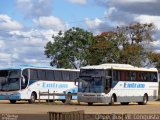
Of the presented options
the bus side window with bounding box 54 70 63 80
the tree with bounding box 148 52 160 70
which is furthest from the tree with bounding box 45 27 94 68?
the bus side window with bounding box 54 70 63 80

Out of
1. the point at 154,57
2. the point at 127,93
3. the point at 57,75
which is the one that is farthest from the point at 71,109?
the point at 154,57

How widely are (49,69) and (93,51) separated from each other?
32466 mm

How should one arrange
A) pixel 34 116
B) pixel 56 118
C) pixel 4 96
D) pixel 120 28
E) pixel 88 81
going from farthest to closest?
pixel 120 28 → pixel 4 96 → pixel 88 81 → pixel 34 116 → pixel 56 118

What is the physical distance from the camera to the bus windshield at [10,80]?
4366 centimetres

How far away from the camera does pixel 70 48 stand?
252ft

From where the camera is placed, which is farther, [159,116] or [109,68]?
[109,68]

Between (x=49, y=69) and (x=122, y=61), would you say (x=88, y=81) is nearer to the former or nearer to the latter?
(x=49, y=69)

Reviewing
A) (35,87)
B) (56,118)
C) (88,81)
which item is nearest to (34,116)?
(56,118)

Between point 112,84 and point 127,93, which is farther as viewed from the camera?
point 127,93

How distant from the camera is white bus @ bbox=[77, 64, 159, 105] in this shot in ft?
132

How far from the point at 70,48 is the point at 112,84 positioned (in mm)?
36299

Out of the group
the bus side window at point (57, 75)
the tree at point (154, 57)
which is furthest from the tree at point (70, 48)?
the bus side window at point (57, 75)

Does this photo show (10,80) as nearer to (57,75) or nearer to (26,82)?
(26,82)

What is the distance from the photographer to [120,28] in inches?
2923
